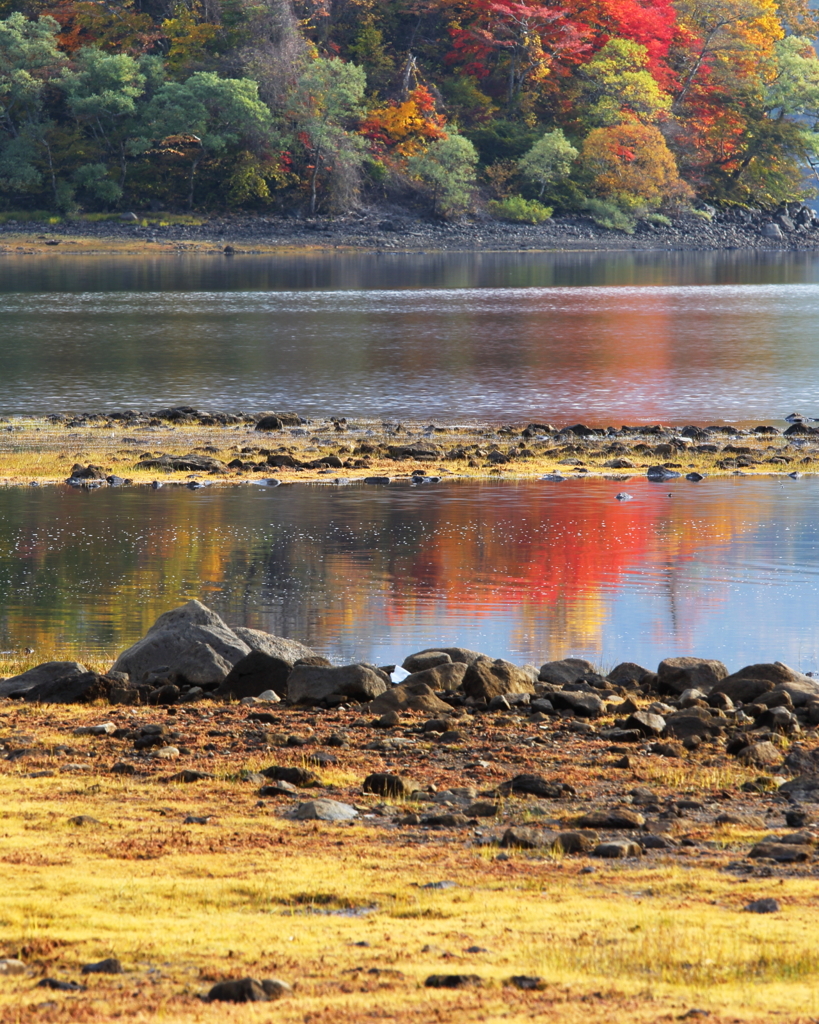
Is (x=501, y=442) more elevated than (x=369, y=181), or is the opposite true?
(x=369, y=181)

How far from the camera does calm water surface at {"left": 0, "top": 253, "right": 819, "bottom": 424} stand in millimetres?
38125

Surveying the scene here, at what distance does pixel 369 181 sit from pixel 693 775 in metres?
108

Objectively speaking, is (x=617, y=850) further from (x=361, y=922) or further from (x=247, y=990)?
(x=247, y=990)

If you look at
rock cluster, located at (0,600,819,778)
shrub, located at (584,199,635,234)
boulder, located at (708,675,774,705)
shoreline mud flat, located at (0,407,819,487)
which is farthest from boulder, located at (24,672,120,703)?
shrub, located at (584,199,635,234)

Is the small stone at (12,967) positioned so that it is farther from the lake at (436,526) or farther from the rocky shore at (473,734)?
the lake at (436,526)

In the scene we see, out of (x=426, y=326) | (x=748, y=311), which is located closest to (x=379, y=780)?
(x=426, y=326)

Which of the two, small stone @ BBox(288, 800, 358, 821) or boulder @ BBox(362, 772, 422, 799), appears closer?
small stone @ BBox(288, 800, 358, 821)

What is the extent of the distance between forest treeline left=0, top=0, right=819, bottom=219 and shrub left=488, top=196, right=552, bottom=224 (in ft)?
0.58

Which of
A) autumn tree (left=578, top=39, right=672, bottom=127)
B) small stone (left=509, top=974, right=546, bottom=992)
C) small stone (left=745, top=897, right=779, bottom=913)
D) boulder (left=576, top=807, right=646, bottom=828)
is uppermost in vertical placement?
autumn tree (left=578, top=39, right=672, bottom=127)

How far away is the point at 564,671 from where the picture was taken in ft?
42.7

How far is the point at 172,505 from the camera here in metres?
22.8

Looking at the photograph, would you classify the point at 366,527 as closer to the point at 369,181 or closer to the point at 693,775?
the point at 693,775

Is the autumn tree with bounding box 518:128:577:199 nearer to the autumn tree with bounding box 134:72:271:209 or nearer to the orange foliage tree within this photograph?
the orange foliage tree

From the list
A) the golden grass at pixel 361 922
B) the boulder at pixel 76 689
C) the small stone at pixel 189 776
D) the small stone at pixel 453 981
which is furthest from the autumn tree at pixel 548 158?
the small stone at pixel 453 981
